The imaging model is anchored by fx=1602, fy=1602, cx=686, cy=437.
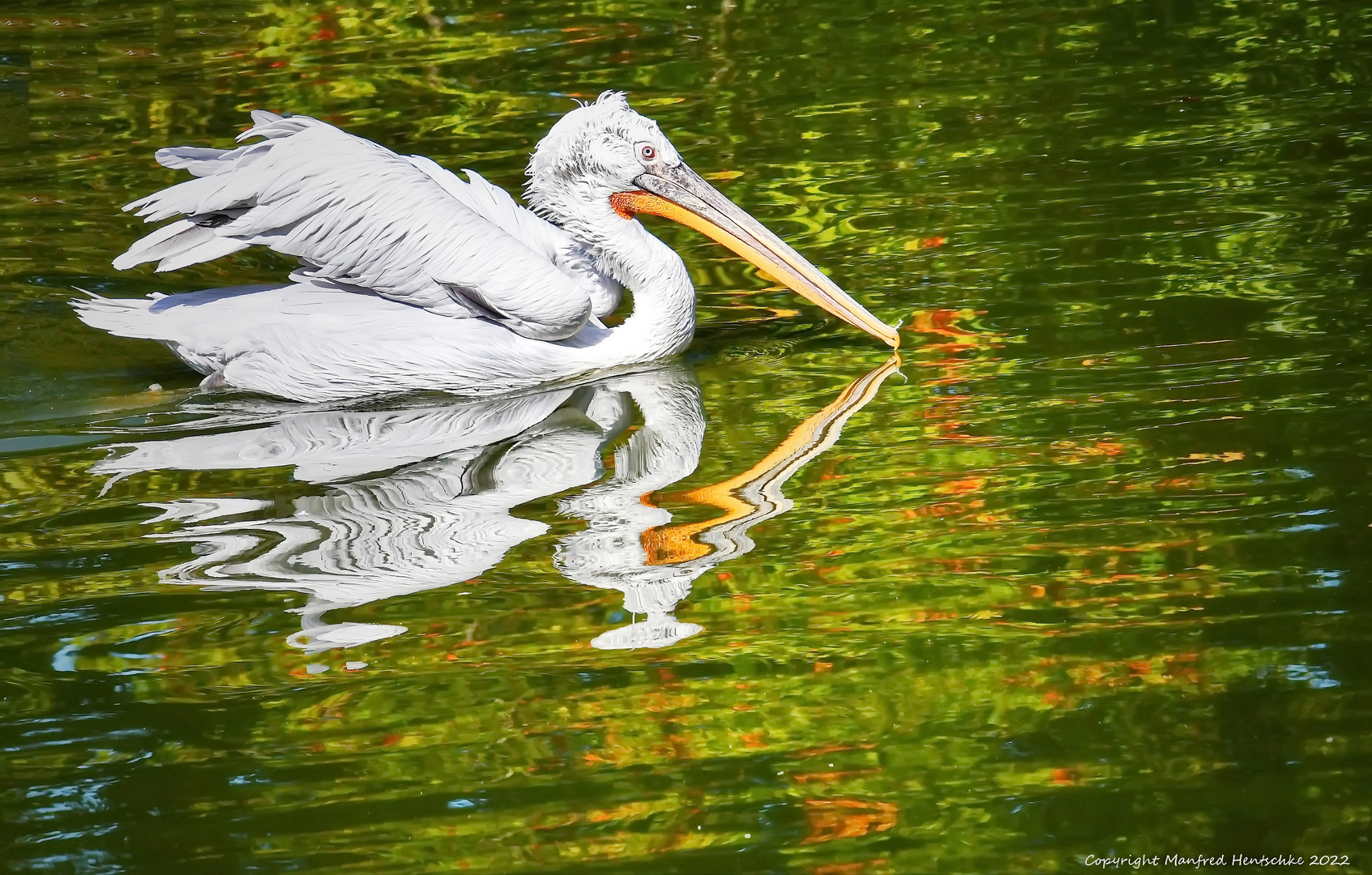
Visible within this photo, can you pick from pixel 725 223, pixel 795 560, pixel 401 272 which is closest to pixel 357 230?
pixel 401 272

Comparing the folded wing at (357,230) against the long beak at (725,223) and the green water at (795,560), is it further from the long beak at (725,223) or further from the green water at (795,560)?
the long beak at (725,223)

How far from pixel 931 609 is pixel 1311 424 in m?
1.31

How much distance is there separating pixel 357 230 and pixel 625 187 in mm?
893

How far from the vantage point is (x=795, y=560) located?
3.51 meters

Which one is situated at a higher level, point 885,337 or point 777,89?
point 777,89

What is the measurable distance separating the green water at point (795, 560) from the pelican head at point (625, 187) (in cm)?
35

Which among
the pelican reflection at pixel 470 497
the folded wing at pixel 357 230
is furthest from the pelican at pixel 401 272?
the pelican reflection at pixel 470 497

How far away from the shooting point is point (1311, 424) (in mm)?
3934

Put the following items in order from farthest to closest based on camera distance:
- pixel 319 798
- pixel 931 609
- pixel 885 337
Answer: pixel 885 337
pixel 931 609
pixel 319 798

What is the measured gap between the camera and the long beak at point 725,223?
5.06 meters

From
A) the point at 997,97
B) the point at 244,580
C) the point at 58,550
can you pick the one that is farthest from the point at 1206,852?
the point at 997,97

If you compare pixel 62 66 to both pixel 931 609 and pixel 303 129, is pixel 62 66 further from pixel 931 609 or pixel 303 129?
pixel 931 609

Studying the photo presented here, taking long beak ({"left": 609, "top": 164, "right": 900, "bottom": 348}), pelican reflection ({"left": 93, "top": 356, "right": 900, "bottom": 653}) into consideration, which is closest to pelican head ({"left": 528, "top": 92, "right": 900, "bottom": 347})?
long beak ({"left": 609, "top": 164, "right": 900, "bottom": 348})

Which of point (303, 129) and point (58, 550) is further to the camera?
point (303, 129)
